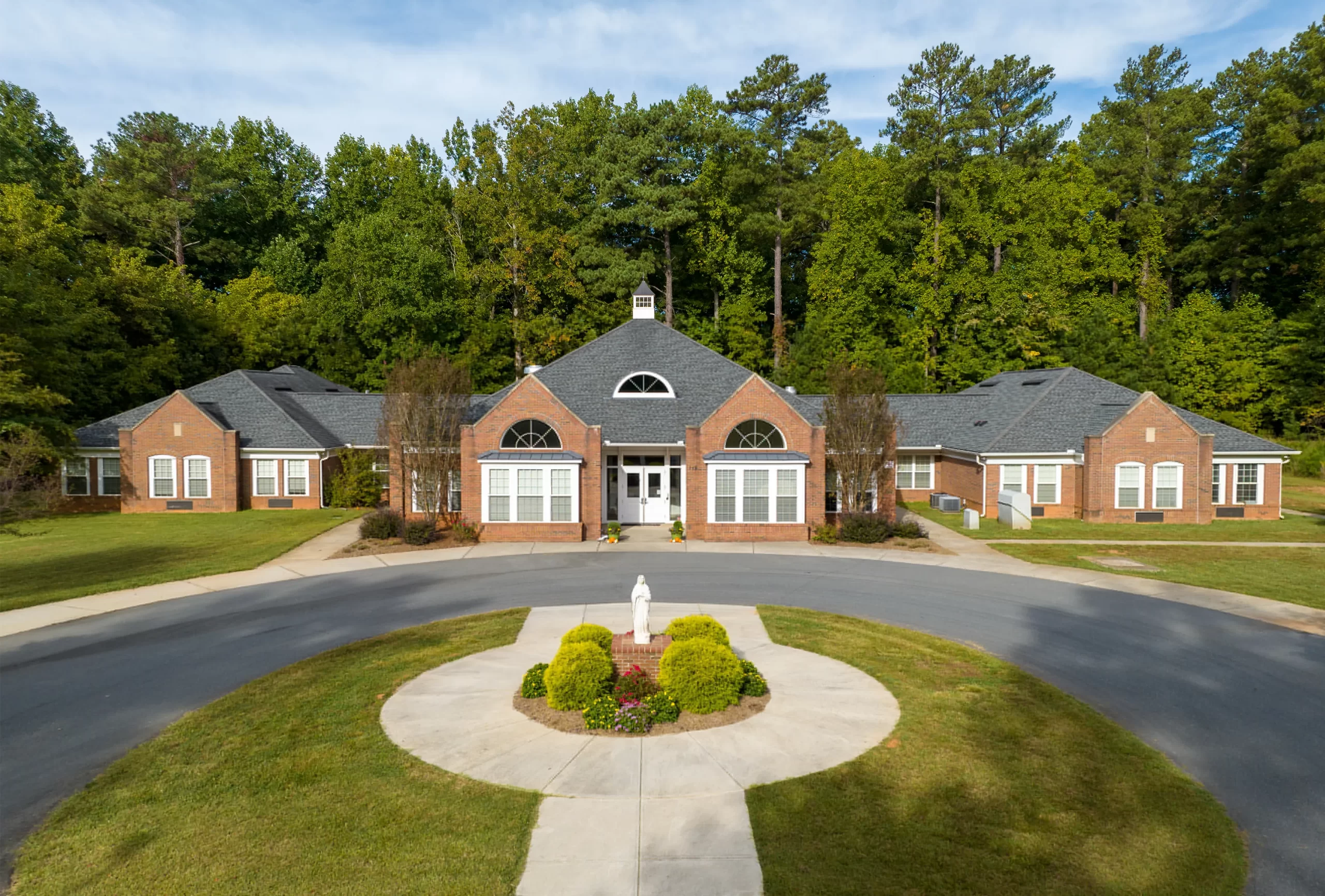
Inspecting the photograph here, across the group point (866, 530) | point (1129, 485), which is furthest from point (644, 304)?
point (1129, 485)

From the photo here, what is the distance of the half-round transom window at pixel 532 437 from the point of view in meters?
27.9

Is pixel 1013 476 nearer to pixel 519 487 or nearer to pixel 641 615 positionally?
pixel 519 487

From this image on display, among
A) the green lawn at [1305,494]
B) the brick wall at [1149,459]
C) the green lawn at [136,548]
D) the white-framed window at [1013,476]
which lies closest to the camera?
the green lawn at [136,548]

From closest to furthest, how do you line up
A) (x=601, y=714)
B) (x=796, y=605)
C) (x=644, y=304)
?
1. (x=601, y=714)
2. (x=796, y=605)
3. (x=644, y=304)

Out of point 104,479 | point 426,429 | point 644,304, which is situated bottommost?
point 104,479

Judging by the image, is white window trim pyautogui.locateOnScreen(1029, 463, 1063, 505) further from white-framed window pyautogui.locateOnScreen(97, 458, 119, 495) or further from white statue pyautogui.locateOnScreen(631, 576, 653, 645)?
white-framed window pyautogui.locateOnScreen(97, 458, 119, 495)

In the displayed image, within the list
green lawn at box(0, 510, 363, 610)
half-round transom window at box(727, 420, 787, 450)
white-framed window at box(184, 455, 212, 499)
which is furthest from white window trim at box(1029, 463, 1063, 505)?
white-framed window at box(184, 455, 212, 499)

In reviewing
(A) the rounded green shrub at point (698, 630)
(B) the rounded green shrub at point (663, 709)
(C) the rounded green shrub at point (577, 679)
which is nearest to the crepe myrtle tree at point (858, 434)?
(A) the rounded green shrub at point (698, 630)

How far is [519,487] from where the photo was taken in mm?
27453

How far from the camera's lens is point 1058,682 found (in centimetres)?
1288

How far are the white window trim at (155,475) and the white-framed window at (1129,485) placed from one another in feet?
136

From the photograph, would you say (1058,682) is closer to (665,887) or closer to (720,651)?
(720,651)

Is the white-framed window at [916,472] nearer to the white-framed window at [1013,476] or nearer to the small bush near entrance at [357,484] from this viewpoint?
the white-framed window at [1013,476]

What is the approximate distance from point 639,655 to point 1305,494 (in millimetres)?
42454
